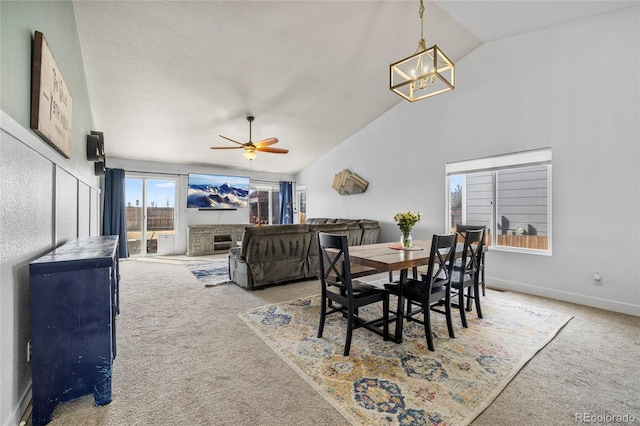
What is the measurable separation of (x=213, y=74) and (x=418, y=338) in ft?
13.6

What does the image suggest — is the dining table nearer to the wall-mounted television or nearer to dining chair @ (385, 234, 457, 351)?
dining chair @ (385, 234, 457, 351)

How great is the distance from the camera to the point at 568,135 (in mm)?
3441

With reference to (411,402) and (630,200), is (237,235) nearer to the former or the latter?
(411,402)

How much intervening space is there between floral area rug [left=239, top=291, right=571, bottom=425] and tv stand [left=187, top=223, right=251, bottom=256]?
459 centimetres

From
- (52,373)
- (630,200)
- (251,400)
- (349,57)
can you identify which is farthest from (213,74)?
(630,200)

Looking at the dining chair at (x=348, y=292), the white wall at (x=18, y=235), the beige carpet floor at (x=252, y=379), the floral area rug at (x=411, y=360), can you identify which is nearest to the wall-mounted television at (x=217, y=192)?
the beige carpet floor at (x=252, y=379)

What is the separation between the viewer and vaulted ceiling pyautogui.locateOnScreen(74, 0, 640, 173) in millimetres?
3029

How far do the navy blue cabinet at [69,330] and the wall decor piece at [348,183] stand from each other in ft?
17.4

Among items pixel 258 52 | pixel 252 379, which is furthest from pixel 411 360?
pixel 258 52

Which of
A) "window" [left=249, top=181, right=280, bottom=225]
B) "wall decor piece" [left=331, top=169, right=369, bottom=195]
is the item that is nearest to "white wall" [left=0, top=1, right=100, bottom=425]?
"wall decor piece" [left=331, top=169, right=369, bottom=195]

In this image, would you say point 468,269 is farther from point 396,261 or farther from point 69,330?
point 69,330

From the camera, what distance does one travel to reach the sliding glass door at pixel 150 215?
687 centimetres

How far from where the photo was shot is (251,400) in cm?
170

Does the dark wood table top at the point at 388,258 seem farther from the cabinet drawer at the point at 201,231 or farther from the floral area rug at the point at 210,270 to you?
the cabinet drawer at the point at 201,231
